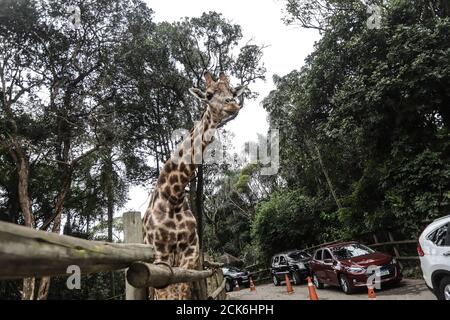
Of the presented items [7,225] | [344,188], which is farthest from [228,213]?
[7,225]

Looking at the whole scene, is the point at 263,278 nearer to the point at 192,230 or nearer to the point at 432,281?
the point at 432,281

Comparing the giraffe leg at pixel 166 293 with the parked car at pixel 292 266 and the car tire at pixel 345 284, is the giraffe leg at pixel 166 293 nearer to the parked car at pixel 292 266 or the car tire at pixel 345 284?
the car tire at pixel 345 284

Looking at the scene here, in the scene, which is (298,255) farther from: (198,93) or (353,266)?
(198,93)

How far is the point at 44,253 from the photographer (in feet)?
5.04

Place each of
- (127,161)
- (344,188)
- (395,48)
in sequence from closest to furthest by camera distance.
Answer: (395,48)
(127,161)
(344,188)

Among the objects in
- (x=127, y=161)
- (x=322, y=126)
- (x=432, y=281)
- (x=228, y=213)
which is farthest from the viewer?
(x=228, y=213)

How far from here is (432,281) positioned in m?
7.11

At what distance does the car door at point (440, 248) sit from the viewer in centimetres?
675

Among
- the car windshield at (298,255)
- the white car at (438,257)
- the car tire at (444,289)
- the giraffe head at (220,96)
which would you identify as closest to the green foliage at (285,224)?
the car windshield at (298,255)

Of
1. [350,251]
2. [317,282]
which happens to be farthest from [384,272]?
[317,282]

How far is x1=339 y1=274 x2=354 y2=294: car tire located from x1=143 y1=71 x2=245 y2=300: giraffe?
8060mm

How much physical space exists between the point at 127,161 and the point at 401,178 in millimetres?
12643

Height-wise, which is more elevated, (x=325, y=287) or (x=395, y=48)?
(x=395, y=48)

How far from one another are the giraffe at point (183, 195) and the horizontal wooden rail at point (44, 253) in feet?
10.2
